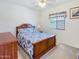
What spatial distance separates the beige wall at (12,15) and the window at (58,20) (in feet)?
4.53

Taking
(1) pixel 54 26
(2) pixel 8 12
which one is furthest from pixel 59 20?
(2) pixel 8 12

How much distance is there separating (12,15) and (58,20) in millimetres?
2572

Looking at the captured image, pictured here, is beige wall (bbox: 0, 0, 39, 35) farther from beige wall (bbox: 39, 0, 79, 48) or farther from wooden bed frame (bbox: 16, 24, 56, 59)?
wooden bed frame (bbox: 16, 24, 56, 59)

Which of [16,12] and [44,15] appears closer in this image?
[16,12]

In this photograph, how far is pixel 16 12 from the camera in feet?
17.5

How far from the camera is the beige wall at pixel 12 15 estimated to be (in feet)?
16.0

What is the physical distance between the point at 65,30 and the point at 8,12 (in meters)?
3.15

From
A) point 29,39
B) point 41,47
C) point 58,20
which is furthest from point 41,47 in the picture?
point 58,20

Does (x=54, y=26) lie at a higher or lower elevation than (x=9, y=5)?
lower

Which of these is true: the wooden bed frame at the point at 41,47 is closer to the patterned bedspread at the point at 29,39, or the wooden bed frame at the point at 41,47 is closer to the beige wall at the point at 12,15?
the patterned bedspread at the point at 29,39

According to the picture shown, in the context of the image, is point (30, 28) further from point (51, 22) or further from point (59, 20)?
point (59, 20)

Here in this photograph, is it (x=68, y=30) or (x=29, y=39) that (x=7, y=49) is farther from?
(x=68, y=30)

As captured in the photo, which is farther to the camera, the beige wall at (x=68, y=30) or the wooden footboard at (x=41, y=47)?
the beige wall at (x=68, y=30)

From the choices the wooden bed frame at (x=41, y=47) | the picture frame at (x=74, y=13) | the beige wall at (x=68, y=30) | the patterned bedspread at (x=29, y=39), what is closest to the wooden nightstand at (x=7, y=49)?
the wooden bed frame at (x=41, y=47)
